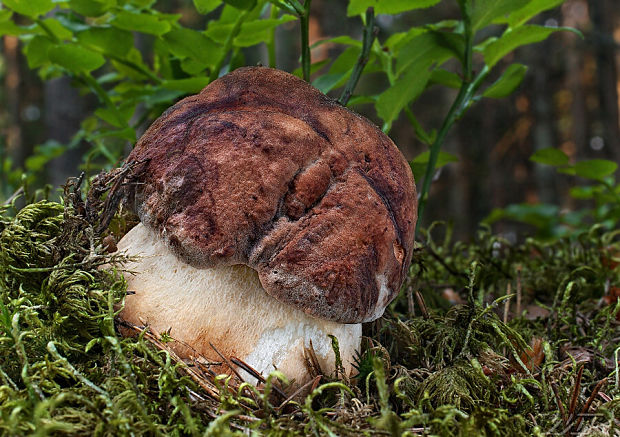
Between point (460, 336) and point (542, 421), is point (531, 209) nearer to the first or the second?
point (460, 336)

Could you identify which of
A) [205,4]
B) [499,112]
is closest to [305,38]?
[205,4]

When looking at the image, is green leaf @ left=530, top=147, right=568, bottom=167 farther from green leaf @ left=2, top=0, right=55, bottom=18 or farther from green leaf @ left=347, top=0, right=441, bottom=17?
green leaf @ left=2, top=0, right=55, bottom=18

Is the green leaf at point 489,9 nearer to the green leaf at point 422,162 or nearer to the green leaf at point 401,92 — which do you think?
the green leaf at point 401,92

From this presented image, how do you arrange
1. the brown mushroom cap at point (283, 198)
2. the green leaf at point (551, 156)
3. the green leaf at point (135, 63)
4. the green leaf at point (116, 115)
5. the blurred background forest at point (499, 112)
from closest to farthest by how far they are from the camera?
the brown mushroom cap at point (283, 198) → the green leaf at point (116, 115) → the green leaf at point (135, 63) → the green leaf at point (551, 156) → the blurred background forest at point (499, 112)

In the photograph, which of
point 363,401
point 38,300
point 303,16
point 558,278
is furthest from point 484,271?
point 38,300

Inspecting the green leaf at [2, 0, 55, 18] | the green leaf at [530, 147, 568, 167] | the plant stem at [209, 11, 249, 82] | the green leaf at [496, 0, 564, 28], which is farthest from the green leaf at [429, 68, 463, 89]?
the green leaf at [2, 0, 55, 18]

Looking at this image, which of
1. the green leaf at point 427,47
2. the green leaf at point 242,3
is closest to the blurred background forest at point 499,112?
the green leaf at point 427,47

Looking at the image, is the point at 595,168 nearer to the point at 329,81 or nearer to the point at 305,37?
the point at 329,81
